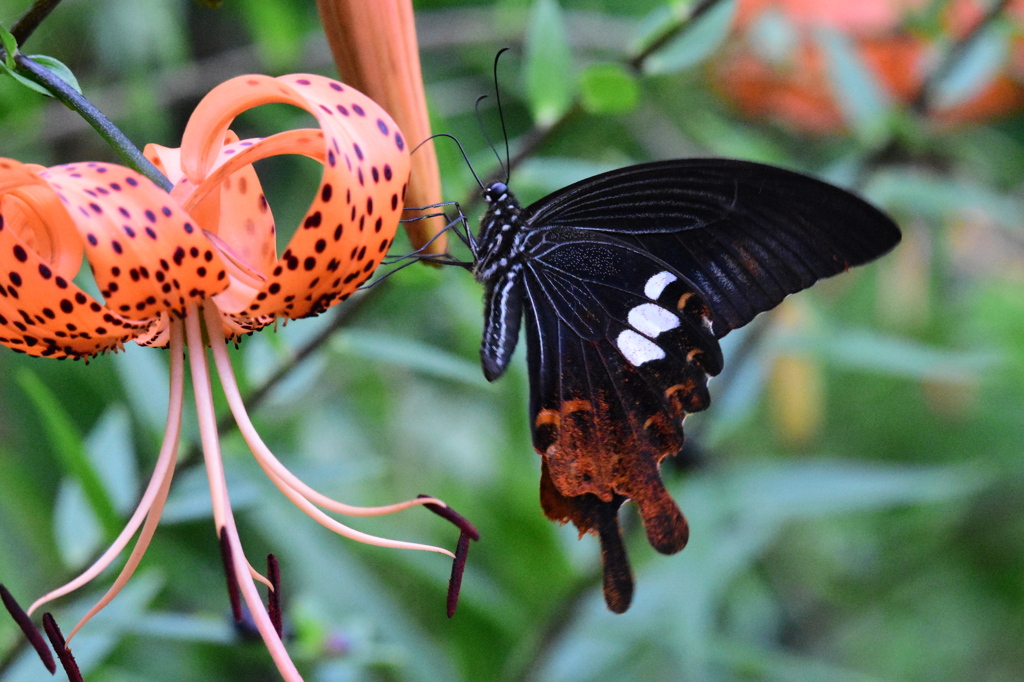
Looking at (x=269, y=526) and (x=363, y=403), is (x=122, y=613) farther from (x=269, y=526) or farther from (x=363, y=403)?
(x=363, y=403)

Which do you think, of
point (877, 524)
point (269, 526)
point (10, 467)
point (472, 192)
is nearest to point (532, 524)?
point (269, 526)

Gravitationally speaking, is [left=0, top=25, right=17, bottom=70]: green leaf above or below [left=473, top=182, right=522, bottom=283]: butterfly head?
above

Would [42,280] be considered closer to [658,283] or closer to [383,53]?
[383,53]

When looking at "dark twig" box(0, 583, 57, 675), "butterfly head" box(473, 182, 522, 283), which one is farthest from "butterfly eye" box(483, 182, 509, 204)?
"dark twig" box(0, 583, 57, 675)

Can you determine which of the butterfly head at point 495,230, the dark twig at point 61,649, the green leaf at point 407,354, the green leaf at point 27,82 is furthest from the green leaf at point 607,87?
the dark twig at point 61,649

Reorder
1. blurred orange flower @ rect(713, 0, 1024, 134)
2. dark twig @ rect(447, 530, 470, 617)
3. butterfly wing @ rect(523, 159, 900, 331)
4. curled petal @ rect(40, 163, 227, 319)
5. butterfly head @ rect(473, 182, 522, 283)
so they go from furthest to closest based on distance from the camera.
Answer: blurred orange flower @ rect(713, 0, 1024, 134) → butterfly head @ rect(473, 182, 522, 283) → butterfly wing @ rect(523, 159, 900, 331) → dark twig @ rect(447, 530, 470, 617) → curled petal @ rect(40, 163, 227, 319)

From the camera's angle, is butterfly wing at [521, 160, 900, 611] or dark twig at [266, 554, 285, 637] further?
butterfly wing at [521, 160, 900, 611]

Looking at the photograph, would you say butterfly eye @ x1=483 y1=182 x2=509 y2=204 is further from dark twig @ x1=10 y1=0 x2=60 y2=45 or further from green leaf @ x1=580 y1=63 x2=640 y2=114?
dark twig @ x1=10 y1=0 x2=60 y2=45
